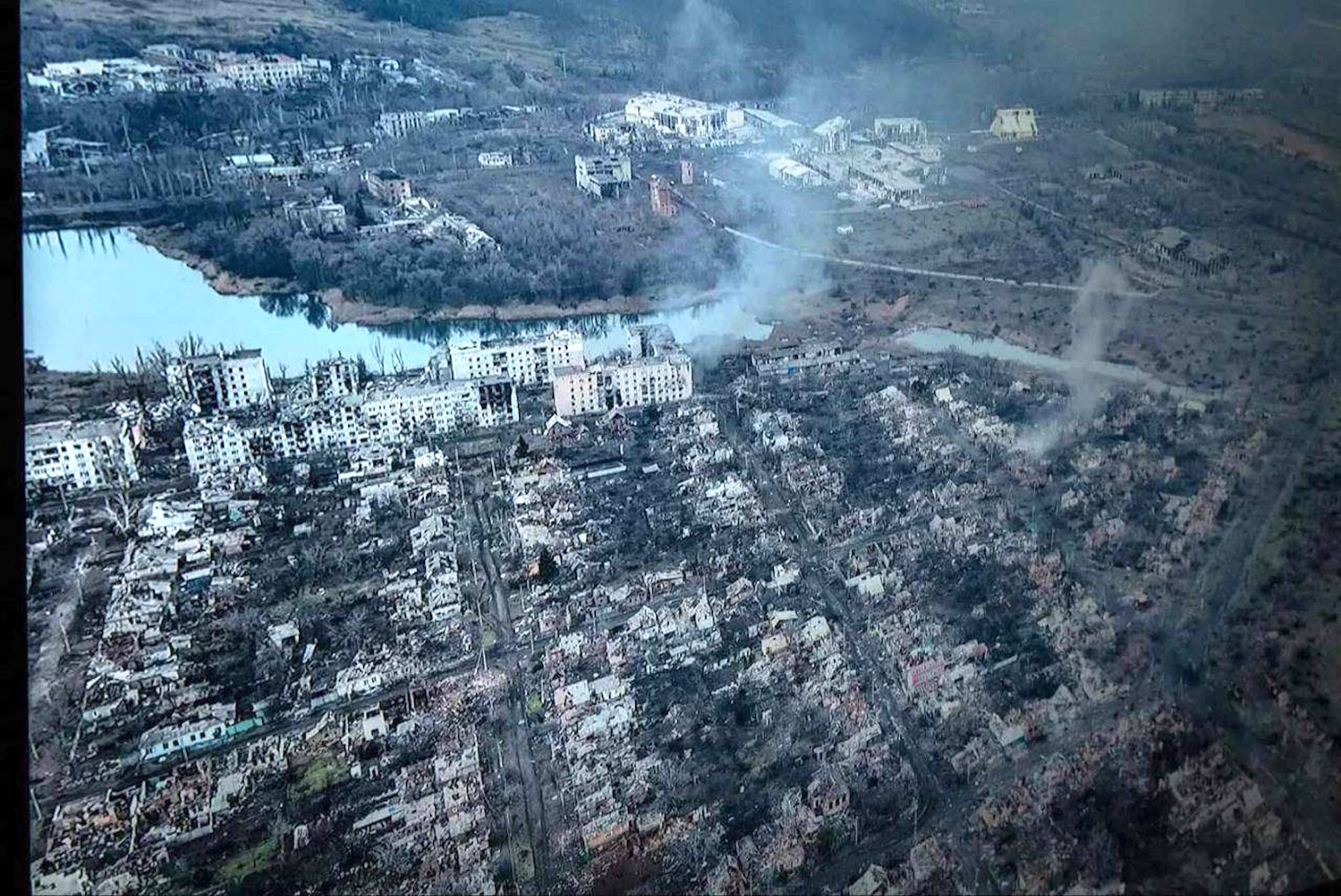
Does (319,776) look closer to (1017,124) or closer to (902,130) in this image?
(902,130)

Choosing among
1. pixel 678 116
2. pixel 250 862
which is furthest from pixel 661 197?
pixel 250 862

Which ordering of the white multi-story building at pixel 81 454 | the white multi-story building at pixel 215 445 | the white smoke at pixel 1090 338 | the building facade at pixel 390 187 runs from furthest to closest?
the building facade at pixel 390 187, the white smoke at pixel 1090 338, the white multi-story building at pixel 215 445, the white multi-story building at pixel 81 454

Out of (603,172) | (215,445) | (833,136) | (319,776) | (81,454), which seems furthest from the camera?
(833,136)

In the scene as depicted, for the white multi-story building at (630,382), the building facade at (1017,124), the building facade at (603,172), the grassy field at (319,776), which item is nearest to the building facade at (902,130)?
the building facade at (1017,124)

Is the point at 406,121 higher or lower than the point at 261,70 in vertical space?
lower

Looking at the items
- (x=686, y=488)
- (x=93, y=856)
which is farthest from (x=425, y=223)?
(x=93, y=856)

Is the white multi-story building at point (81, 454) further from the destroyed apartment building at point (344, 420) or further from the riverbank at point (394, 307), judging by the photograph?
the riverbank at point (394, 307)
